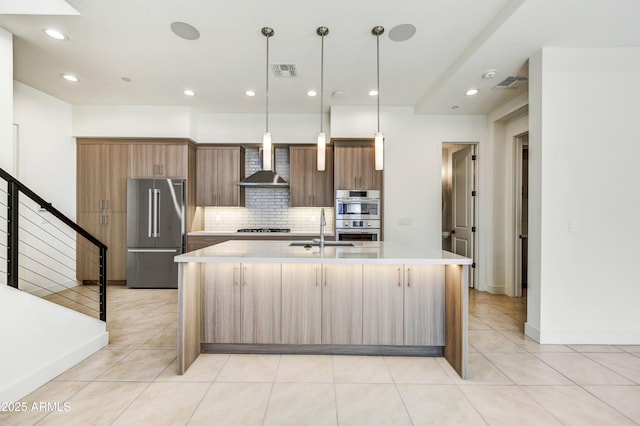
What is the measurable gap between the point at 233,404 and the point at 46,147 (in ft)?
16.3

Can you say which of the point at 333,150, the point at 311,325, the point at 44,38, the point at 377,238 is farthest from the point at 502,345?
the point at 44,38

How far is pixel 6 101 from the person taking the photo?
286cm

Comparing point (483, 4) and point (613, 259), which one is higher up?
point (483, 4)

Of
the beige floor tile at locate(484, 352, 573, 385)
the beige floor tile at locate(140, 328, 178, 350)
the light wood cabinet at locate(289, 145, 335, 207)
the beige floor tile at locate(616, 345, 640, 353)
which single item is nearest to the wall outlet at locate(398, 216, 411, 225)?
the light wood cabinet at locate(289, 145, 335, 207)

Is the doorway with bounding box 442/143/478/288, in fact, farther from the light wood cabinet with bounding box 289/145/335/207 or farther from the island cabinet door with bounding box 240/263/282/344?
the island cabinet door with bounding box 240/263/282/344

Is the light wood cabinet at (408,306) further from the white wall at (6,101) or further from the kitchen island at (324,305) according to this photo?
the white wall at (6,101)

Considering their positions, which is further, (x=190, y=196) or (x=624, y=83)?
(x=190, y=196)

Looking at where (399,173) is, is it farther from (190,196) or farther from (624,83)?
(190,196)

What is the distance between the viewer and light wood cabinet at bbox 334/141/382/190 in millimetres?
4957

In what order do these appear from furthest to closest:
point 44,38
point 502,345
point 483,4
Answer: point 44,38 → point 502,345 → point 483,4

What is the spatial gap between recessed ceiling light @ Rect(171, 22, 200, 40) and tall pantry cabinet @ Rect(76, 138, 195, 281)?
2.26 meters

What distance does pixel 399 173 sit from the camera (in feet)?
16.4

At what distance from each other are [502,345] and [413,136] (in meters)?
3.35

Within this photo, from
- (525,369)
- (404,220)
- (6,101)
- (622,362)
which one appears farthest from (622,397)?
(6,101)
